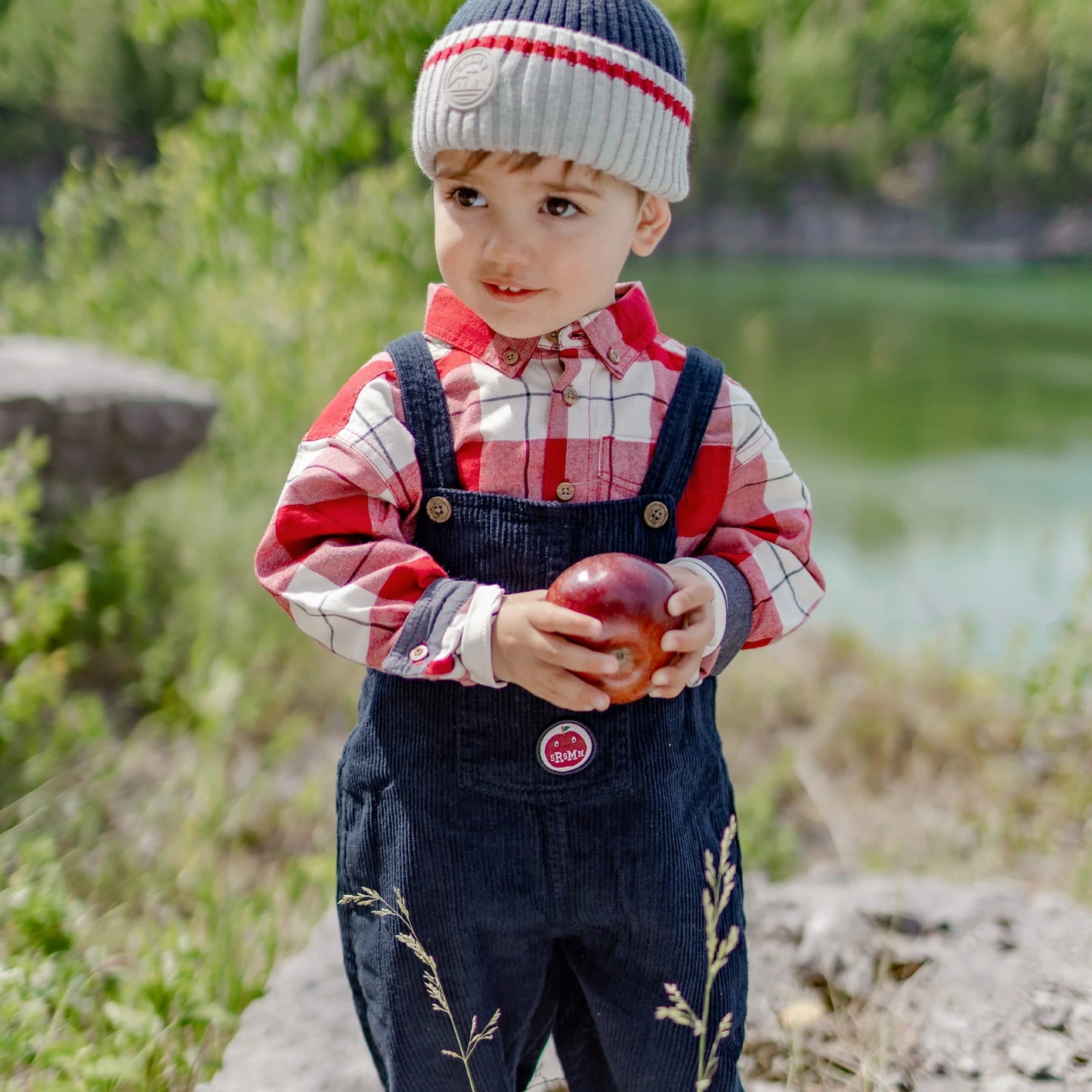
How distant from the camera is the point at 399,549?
3.43 feet

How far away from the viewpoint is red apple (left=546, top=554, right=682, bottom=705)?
3.14 ft

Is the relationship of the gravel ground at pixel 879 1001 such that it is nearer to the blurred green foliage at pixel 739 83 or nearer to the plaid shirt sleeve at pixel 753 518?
the plaid shirt sleeve at pixel 753 518

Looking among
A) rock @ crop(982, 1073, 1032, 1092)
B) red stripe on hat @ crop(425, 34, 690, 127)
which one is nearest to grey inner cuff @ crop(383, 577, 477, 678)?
red stripe on hat @ crop(425, 34, 690, 127)

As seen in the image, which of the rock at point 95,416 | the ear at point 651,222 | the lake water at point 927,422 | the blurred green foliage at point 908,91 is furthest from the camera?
the blurred green foliage at point 908,91

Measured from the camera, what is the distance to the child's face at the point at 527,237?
1023 mm

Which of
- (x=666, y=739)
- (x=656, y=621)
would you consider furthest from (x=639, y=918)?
(x=656, y=621)

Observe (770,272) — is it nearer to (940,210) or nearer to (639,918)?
(940,210)

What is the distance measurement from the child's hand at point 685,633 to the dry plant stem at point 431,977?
385mm

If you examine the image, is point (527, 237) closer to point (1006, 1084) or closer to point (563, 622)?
point (563, 622)

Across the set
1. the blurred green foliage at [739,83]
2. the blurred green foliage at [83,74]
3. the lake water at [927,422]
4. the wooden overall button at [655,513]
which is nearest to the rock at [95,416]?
the blurred green foliage at [739,83]

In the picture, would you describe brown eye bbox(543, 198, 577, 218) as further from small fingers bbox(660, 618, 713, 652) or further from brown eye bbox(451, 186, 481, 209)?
small fingers bbox(660, 618, 713, 652)

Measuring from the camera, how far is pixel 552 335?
1.13 meters

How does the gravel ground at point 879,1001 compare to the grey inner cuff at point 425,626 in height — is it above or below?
below

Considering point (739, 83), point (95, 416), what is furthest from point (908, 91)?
point (95, 416)
